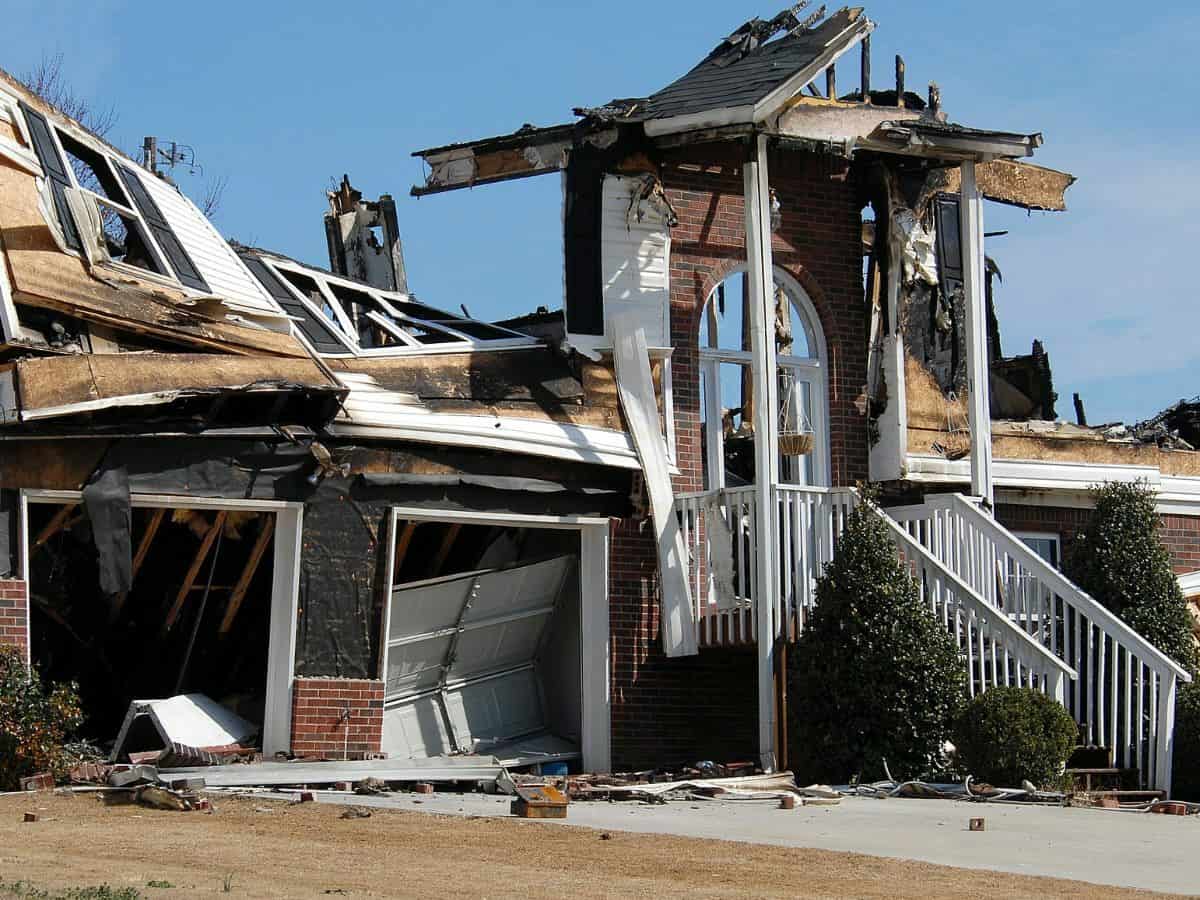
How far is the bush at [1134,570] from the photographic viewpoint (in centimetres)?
1844

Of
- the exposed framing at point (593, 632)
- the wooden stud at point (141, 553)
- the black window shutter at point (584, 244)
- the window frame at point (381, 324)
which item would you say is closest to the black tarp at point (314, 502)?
the wooden stud at point (141, 553)

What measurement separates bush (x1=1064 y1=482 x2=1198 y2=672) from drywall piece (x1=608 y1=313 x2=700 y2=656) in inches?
153

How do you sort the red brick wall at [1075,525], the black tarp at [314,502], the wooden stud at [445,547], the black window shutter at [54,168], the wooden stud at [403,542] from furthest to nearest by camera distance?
the red brick wall at [1075,525] < the wooden stud at [445,547] < the wooden stud at [403,542] < the black window shutter at [54,168] < the black tarp at [314,502]

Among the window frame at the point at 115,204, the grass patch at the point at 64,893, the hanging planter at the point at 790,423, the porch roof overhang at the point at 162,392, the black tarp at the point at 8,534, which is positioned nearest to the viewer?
the grass patch at the point at 64,893

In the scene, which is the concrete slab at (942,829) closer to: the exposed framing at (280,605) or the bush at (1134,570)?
the exposed framing at (280,605)

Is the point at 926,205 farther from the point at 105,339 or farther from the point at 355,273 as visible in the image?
the point at 105,339

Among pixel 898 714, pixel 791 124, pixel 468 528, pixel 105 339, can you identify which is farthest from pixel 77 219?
pixel 898 714

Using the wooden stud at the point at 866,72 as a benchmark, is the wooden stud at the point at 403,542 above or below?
below

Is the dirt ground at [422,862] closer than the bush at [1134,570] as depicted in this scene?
Yes

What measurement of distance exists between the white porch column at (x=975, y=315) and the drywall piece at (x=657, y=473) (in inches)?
125

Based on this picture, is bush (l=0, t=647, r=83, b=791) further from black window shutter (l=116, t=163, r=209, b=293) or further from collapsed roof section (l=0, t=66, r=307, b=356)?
black window shutter (l=116, t=163, r=209, b=293)

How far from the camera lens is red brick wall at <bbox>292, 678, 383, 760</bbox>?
15.9 m

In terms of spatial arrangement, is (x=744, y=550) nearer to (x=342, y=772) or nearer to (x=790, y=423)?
(x=790, y=423)

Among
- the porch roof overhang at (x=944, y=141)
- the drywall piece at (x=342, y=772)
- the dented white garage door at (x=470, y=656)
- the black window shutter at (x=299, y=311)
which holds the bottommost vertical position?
the drywall piece at (x=342, y=772)
